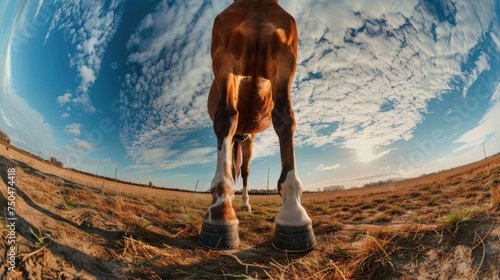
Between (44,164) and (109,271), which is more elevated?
(44,164)

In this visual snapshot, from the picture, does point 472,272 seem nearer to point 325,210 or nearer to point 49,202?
point 49,202

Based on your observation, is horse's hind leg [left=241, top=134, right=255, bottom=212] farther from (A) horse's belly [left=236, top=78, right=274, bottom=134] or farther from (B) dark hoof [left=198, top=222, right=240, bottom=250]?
(B) dark hoof [left=198, top=222, right=240, bottom=250]

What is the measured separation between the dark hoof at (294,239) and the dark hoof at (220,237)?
0.29 meters

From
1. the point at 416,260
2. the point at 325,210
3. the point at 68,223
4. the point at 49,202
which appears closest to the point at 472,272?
the point at 416,260

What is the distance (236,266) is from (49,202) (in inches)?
56.4

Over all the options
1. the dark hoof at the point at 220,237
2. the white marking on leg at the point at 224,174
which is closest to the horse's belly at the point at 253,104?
the white marking on leg at the point at 224,174

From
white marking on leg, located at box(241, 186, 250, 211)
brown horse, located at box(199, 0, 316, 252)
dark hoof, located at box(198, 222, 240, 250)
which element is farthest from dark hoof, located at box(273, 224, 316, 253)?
white marking on leg, located at box(241, 186, 250, 211)

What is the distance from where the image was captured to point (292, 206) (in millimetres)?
1647

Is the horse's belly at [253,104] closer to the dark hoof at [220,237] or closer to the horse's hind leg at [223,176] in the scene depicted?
the horse's hind leg at [223,176]

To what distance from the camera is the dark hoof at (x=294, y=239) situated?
1.52 metres

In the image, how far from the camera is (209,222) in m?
1.64

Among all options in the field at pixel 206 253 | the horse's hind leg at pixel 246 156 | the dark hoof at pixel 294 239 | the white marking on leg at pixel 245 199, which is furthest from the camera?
the horse's hind leg at pixel 246 156

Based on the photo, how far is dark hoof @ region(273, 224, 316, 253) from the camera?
4.99 feet

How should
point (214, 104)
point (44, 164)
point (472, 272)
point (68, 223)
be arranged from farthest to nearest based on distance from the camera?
point (44, 164) < point (214, 104) < point (68, 223) < point (472, 272)
